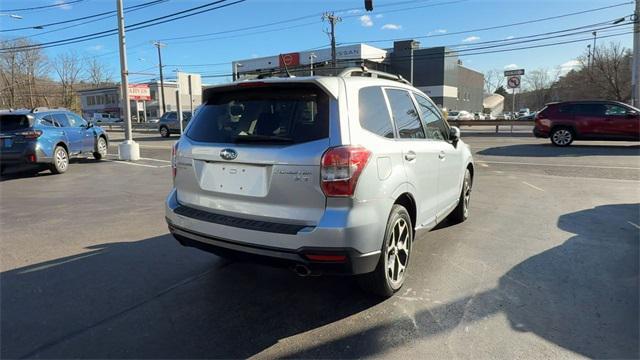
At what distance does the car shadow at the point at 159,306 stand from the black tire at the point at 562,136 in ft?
51.9

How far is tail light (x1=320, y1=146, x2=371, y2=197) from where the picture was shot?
313cm

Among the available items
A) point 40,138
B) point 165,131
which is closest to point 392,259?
point 40,138

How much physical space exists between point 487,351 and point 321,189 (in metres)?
1.55

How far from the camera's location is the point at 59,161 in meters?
12.0

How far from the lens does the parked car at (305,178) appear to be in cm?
316

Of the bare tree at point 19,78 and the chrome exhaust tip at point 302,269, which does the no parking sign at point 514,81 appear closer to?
the chrome exhaust tip at point 302,269

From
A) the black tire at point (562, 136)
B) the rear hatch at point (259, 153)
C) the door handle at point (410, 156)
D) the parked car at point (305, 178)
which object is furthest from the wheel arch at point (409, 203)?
the black tire at point (562, 136)

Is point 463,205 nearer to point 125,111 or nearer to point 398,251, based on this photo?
point 398,251

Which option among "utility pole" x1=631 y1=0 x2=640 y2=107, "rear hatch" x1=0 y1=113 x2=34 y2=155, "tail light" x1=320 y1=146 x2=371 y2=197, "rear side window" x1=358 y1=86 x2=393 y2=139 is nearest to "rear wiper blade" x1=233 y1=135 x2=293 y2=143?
"tail light" x1=320 y1=146 x2=371 y2=197

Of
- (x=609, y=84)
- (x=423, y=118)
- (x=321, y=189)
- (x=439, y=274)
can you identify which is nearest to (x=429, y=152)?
(x=423, y=118)

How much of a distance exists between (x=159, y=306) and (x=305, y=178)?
168 centimetres

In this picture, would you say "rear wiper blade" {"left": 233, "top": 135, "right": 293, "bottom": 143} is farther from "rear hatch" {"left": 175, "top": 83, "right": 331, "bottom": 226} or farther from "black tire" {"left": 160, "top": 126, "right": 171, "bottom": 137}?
"black tire" {"left": 160, "top": 126, "right": 171, "bottom": 137}

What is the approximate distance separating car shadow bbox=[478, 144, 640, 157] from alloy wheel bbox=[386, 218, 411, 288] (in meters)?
12.5

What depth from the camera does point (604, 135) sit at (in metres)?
16.3
